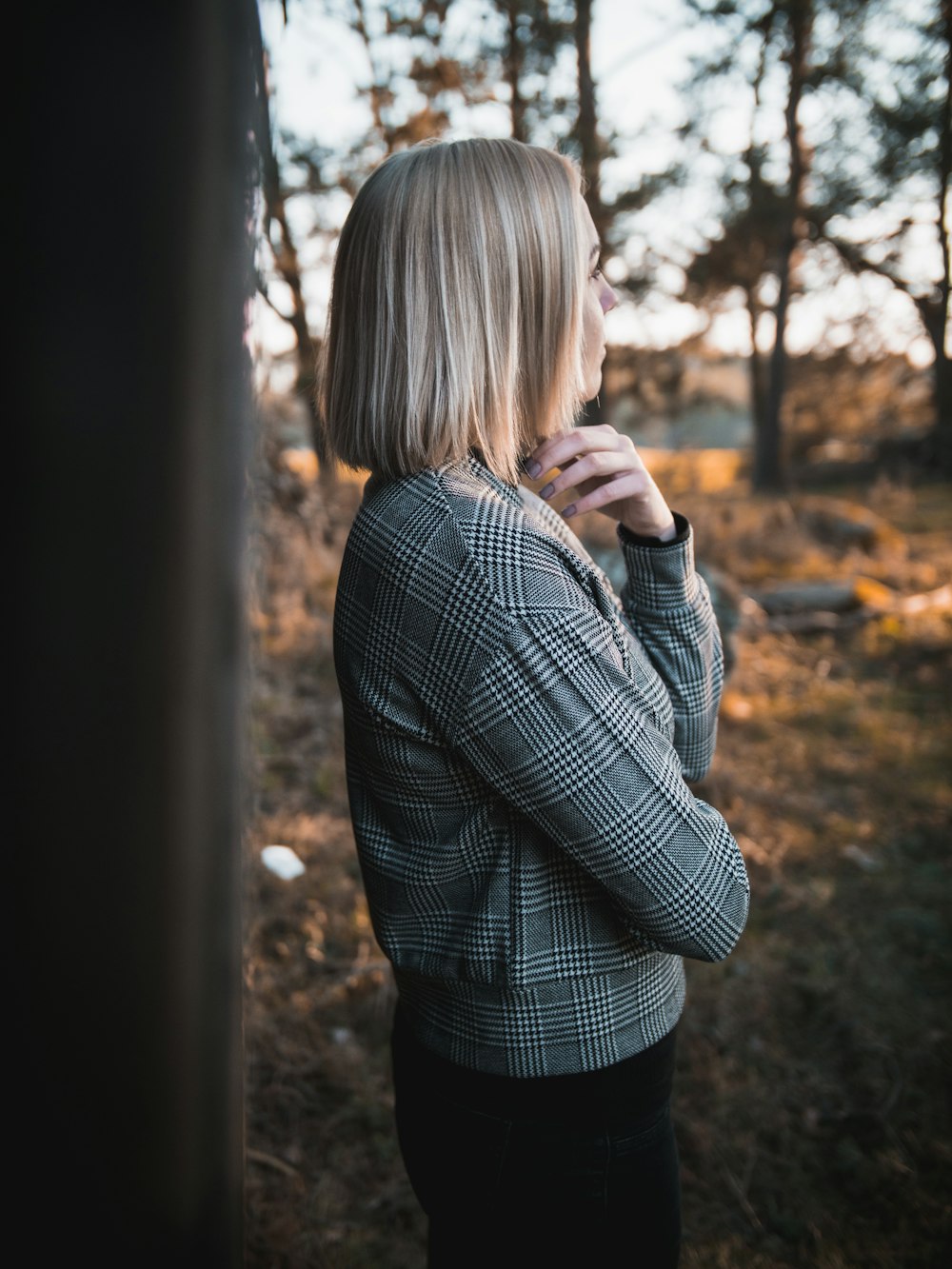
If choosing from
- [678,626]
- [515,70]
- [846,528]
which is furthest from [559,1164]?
[846,528]

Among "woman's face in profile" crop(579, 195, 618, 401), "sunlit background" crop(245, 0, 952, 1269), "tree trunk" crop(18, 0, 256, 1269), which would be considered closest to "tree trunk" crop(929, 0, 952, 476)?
"sunlit background" crop(245, 0, 952, 1269)

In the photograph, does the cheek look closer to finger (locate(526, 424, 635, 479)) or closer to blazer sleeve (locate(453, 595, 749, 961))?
finger (locate(526, 424, 635, 479))

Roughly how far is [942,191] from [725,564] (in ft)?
24.6

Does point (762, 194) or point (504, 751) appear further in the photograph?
point (762, 194)

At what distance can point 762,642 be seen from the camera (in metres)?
6.75

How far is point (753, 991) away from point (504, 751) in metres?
2.50

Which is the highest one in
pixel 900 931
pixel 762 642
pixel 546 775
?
pixel 546 775

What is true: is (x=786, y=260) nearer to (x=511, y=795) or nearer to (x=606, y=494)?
(x=606, y=494)

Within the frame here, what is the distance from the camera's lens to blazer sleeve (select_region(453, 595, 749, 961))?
37.3 inches

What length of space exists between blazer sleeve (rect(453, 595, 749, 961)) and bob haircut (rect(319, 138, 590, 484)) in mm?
292

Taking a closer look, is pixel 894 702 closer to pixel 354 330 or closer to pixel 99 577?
pixel 354 330

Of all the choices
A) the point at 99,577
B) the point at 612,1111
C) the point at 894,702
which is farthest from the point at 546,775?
the point at 894,702

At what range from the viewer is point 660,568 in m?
1.42

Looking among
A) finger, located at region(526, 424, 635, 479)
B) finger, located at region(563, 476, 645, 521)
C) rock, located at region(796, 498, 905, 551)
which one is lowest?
rock, located at region(796, 498, 905, 551)
